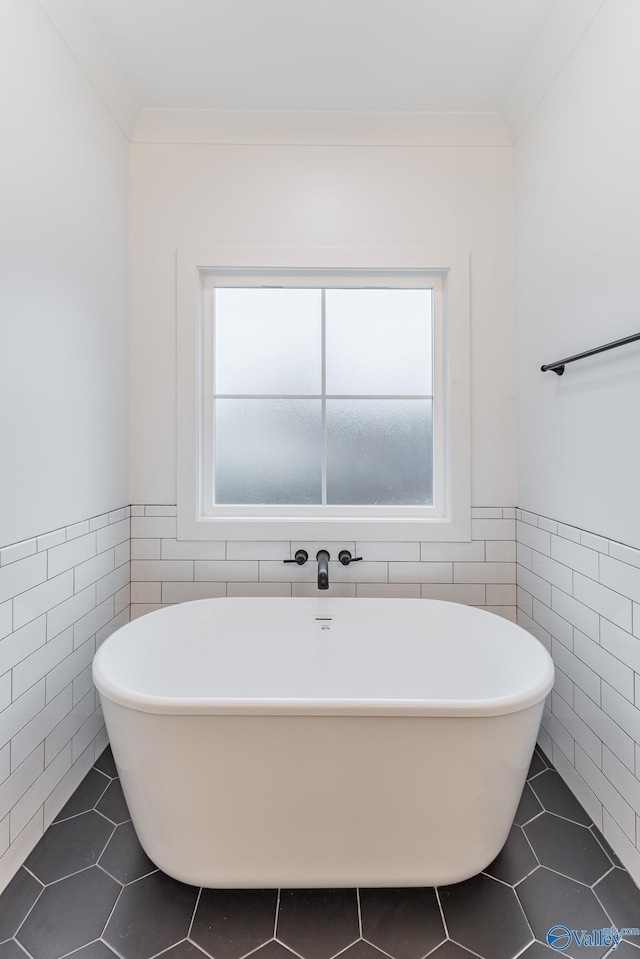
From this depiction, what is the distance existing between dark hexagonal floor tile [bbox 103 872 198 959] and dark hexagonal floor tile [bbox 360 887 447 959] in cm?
46

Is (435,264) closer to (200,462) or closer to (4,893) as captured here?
(200,462)

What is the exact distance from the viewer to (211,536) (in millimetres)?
2004

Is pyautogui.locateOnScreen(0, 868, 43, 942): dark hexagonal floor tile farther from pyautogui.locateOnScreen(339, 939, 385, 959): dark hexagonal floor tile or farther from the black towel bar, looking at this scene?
the black towel bar

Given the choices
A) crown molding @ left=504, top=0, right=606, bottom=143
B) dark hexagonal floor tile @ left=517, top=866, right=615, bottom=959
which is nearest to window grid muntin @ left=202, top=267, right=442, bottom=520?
crown molding @ left=504, top=0, right=606, bottom=143

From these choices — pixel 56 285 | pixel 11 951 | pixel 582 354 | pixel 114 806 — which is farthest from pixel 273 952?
pixel 56 285

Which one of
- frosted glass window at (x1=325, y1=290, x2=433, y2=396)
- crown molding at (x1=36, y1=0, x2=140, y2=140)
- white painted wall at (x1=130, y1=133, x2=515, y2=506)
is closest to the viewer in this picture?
crown molding at (x1=36, y1=0, x2=140, y2=140)

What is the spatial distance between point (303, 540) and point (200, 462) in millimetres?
586

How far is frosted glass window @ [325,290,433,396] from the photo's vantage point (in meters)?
2.11

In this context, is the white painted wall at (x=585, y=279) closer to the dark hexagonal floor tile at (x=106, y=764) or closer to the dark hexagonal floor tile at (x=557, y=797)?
the dark hexagonal floor tile at (x=557, y=797)

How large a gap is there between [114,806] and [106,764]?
0.24 metres

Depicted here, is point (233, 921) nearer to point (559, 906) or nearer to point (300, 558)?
point (559, 906)

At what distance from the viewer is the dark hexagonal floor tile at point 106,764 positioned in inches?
66.4

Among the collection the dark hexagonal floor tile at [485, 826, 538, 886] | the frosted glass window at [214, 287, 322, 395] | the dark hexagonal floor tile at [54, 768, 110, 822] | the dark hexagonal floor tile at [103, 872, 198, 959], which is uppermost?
the frosted glass window at [214, 287, 322, 395]

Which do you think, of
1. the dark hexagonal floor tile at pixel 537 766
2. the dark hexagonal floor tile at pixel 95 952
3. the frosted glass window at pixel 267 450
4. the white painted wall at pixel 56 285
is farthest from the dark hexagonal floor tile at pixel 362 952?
the frosted glass window at pixel 267 450
